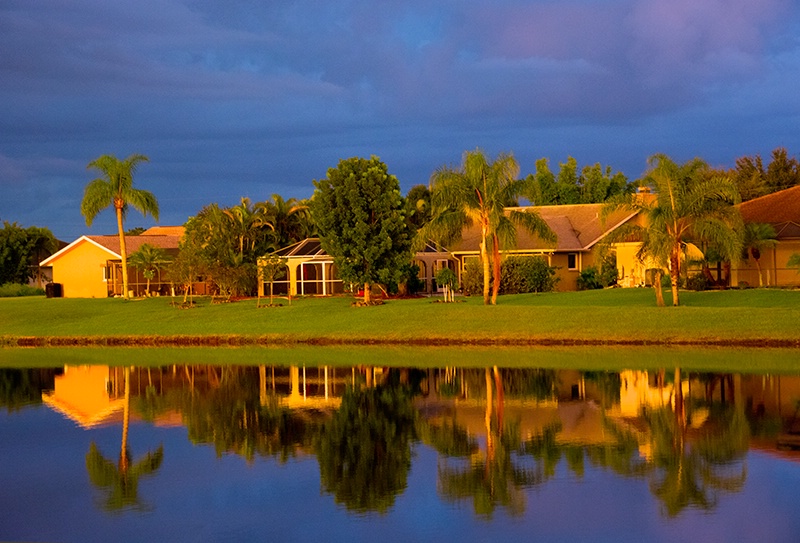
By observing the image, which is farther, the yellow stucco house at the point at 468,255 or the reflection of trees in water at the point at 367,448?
the yellow stucco house at the point at 468,255

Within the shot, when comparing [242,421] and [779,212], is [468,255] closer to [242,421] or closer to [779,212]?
[779,212]

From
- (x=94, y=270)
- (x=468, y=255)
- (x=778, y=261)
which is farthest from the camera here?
(x=94, y=270)

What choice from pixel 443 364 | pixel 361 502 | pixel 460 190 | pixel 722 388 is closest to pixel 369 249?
pixel 460 190

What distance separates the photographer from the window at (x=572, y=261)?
63844mm

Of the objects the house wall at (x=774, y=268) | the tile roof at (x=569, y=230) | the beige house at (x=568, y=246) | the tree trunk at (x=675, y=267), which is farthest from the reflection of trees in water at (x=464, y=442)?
the tile roof at (x=569, y=230)

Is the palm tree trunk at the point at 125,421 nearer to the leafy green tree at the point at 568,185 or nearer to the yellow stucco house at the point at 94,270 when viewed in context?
the yellow stucco house at the point at 94,270

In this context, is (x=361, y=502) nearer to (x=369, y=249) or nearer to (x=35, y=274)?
(x=369, y=249)

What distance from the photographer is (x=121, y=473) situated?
754 inches

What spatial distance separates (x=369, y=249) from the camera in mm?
54281

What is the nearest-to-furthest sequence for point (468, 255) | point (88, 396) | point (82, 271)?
point (88, 396)
point (468, 255)
point (82, 271)

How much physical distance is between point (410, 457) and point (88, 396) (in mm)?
13159

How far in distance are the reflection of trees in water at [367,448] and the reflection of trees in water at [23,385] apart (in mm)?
8390

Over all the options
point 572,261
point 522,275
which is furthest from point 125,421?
point 572,261

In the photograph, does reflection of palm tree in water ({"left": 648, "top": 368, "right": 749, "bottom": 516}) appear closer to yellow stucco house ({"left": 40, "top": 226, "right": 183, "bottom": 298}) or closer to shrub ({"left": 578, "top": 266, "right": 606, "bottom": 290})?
shrub ({"left": 578, "top": 266, "right": 606, "bottom": 290})
